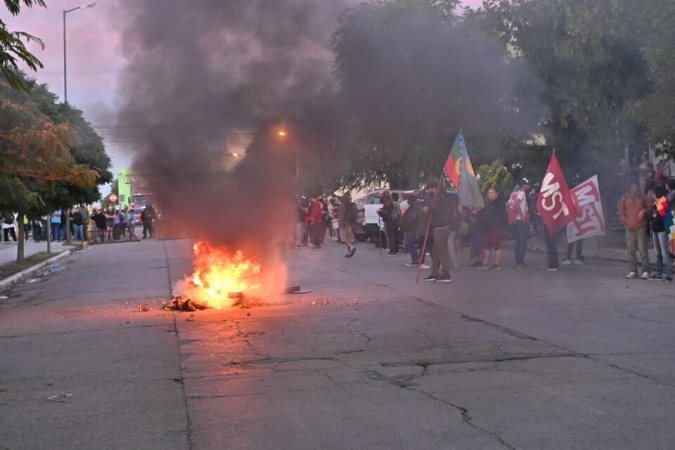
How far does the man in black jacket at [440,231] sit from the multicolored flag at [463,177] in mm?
550

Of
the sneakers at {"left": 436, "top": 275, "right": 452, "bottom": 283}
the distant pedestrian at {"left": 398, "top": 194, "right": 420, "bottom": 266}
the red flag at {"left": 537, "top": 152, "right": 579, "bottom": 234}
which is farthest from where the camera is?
the distant pedestrian at {"left": 398, "top": 194, "right": 420, "bottom": 266}

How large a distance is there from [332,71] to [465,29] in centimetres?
705

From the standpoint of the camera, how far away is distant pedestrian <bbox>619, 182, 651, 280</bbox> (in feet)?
47.7

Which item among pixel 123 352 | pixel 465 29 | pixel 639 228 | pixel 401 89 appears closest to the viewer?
pixel 123 352

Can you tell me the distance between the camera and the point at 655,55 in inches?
663

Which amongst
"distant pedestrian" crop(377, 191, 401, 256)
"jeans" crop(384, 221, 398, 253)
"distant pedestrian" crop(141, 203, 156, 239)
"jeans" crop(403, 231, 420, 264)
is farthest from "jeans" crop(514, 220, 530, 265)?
"distant pedestrian" crop(141, 203, 156, 239)

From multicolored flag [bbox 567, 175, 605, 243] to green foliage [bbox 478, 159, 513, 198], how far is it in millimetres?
5182

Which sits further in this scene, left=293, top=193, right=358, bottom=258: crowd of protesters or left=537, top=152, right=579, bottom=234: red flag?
left=293, top=193, right=358, bottom=258: crowd of protesters

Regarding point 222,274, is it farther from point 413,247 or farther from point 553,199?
point 413,247

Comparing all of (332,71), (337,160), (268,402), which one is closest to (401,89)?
(337,160)

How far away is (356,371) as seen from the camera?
7.59 m

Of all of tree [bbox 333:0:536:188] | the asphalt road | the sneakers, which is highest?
tree [bbox 333:0:536:188]

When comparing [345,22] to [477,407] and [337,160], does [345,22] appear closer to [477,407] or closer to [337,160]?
[337,160]

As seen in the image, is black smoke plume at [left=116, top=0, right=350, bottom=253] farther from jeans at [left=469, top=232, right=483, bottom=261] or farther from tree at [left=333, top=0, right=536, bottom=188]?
jeans at [left=469, top=232, right=483, bottom=261]
